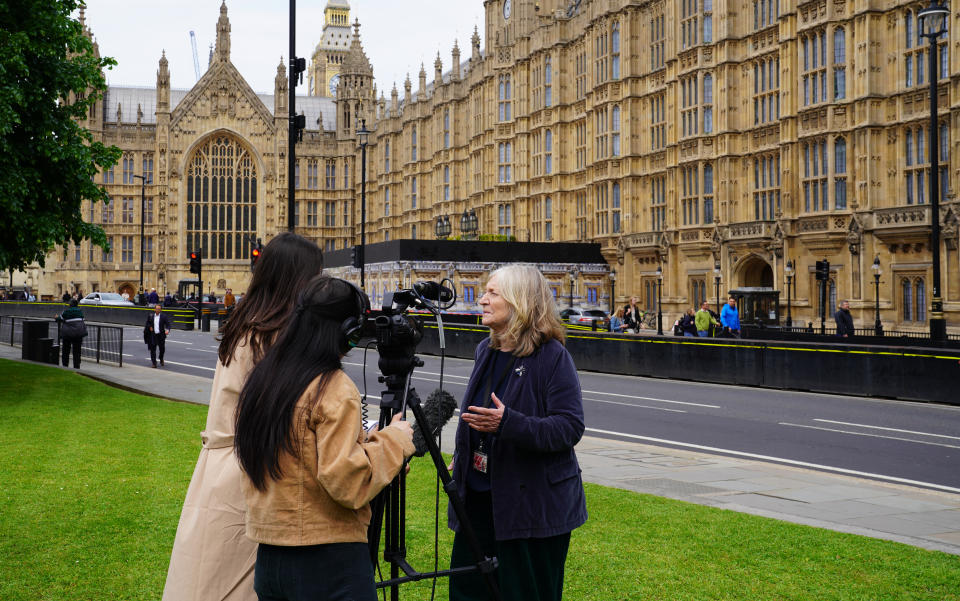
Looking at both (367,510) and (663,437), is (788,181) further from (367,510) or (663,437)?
(367,510)

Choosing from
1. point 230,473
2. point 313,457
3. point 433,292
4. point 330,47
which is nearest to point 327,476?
point 313,457

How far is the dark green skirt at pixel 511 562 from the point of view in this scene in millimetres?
4184

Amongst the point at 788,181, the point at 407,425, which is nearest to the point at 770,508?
the point at 407,425

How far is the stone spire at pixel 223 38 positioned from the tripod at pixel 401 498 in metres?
80.7

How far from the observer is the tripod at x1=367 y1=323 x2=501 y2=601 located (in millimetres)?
3600

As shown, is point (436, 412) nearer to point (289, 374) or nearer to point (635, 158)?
point (289, 374)

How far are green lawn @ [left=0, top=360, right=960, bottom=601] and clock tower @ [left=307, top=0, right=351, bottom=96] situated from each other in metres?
141

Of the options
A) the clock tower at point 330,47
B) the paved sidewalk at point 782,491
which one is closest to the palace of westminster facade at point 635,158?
the paved sidewalk at point 782,491

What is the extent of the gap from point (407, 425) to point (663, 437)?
10.0 m

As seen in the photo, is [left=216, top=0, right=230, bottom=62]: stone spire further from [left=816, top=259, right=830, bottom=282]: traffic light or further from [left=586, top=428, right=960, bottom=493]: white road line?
[left=586, top=428, right=960, bottom=493]: white road line

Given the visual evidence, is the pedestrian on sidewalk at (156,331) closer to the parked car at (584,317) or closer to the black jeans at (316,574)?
the parked car at (584,317)

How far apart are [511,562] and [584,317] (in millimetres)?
33533

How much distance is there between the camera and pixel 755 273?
37.5 m

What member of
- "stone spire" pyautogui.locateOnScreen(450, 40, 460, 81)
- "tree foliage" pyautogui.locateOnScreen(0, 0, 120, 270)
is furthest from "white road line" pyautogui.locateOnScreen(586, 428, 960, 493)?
"stone spire" pyautogui.locateOnScreen(450, 40, 460, 81)
